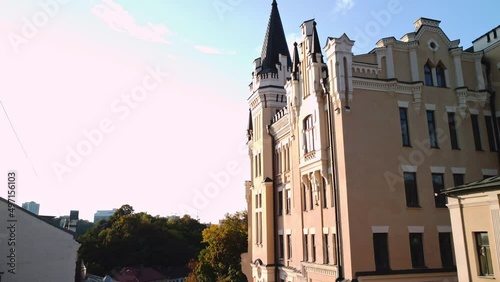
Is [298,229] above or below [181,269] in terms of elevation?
above

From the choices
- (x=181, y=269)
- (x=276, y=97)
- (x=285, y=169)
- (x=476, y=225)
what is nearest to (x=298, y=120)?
(x=285, y=169)

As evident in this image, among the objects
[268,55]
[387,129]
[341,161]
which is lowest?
[341,161]

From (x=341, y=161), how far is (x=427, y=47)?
8307 millimetres

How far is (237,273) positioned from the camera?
120ft

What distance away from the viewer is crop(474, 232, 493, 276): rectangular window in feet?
40.2

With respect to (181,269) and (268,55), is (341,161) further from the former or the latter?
(181,269)

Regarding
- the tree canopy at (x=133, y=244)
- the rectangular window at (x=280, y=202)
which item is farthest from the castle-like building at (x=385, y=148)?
the tree canopy at (x=133, y=244)

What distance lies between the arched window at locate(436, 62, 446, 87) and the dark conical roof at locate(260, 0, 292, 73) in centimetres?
1226

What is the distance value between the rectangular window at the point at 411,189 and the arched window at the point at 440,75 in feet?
18.1

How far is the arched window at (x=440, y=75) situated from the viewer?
20.3 metres

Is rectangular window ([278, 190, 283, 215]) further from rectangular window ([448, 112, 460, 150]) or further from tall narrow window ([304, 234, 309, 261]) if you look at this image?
rectangular window ([448, 112, 460, 150])

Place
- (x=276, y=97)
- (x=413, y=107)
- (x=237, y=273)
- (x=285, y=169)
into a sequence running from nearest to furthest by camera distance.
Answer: (x=413, y=107)
(x=285, y=169)
(x=276, y=97)
(x=237, y=273)

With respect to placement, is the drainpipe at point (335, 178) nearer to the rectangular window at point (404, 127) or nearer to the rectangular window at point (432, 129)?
the rectangular window at point (404, 127)

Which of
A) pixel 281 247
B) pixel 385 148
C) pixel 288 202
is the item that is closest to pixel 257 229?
pixel 281 247
